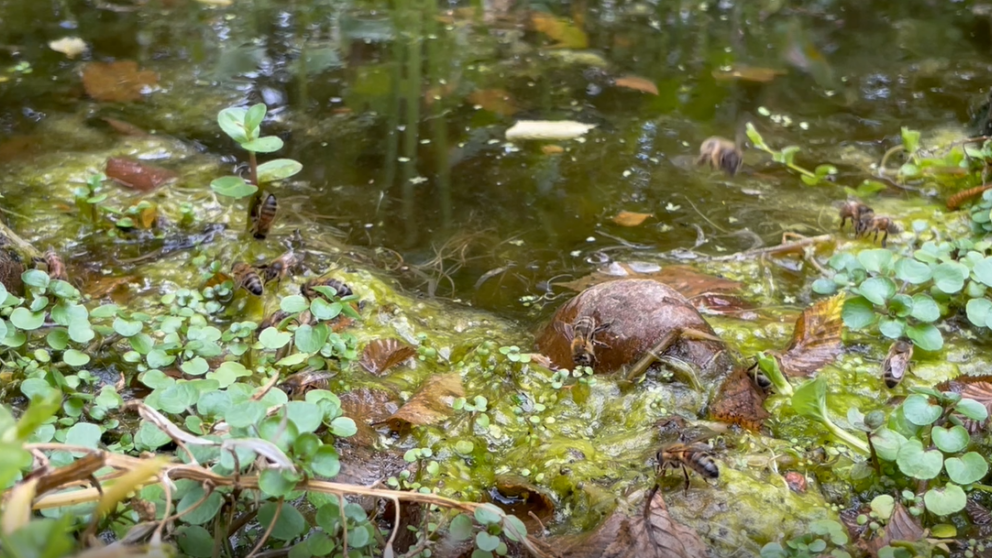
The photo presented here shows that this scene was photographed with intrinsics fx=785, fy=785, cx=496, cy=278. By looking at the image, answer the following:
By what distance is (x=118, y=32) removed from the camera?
3.56 metres

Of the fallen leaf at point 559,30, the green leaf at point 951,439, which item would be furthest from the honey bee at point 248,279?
the fallen leaf at point 559,30

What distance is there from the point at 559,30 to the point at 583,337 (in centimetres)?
245

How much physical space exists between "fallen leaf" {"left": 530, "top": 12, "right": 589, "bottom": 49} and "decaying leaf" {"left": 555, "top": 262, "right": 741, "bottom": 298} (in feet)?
5.84

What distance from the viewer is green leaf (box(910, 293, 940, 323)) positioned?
5.24 ft

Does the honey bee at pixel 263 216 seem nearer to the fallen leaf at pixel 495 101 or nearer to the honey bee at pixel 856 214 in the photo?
the fallen leaf at pixel 495 101

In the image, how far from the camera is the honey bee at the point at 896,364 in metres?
1.63

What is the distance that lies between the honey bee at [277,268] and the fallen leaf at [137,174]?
73cm

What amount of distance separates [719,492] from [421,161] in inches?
65.0

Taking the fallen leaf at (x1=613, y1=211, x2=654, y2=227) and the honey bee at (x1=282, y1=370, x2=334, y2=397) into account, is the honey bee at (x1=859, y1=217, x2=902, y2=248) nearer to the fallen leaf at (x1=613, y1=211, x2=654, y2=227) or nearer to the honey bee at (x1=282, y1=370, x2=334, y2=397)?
the fallen leaf at (x1=613, y1=211, x2=654, y2=227)

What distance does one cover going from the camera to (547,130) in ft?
9.46

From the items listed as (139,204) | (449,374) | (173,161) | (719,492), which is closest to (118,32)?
(173,161)

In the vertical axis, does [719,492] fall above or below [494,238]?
above

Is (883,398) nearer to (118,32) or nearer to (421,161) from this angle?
(421,161)

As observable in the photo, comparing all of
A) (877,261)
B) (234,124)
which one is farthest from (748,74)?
(234,124)
